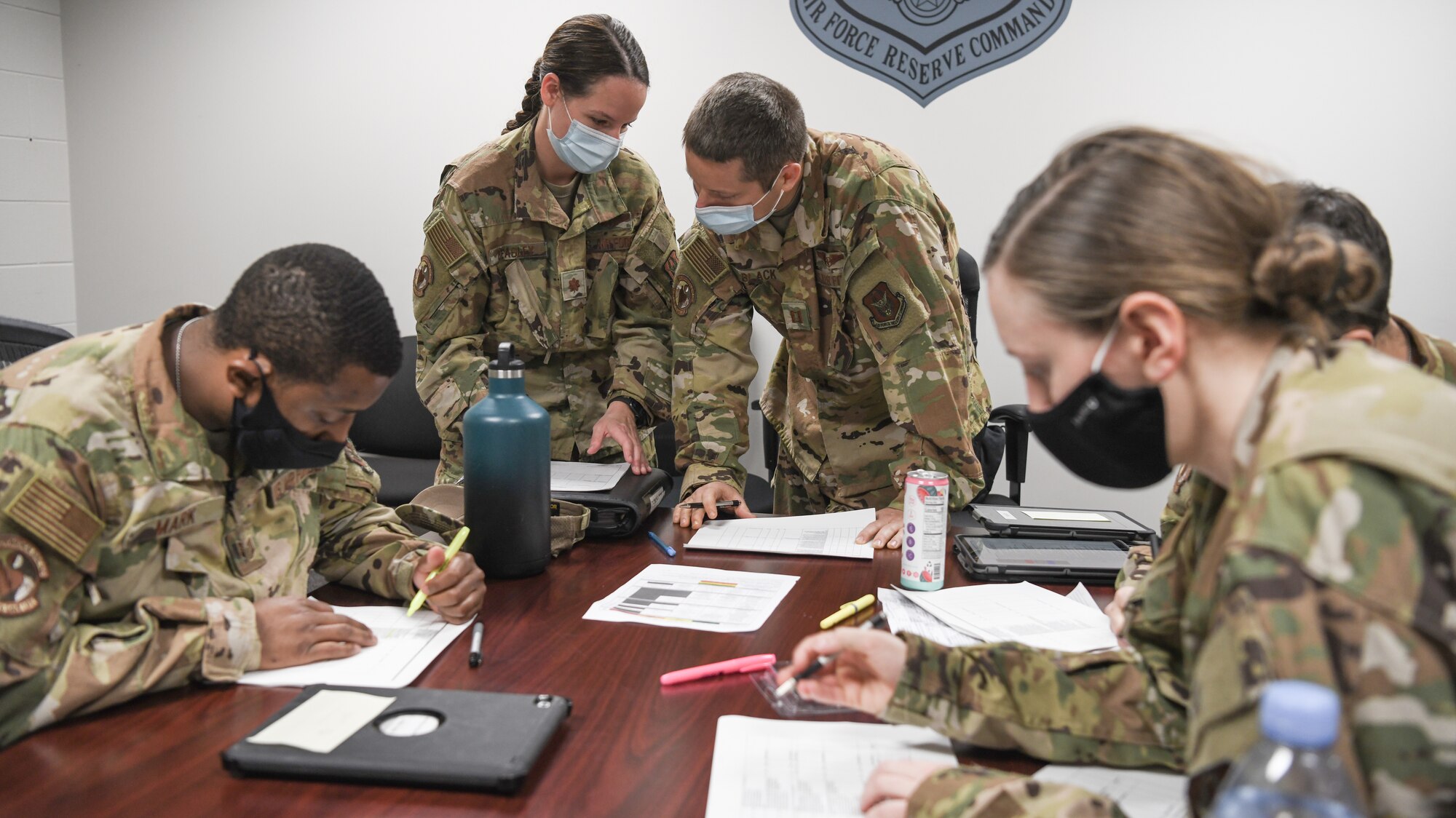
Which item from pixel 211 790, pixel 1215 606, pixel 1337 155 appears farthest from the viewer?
pixel 1337 155

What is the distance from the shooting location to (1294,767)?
1.55ft

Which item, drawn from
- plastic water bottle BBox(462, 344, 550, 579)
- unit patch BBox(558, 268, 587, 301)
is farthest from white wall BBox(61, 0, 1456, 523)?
plastic water bottle BBox(462, 344, 550, 579)

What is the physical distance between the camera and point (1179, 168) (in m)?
0.73

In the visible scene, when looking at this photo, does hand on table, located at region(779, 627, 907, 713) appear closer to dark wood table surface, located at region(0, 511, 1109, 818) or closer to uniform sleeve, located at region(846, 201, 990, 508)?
dark wood table surface, located at region(0, 511, 1109, 818)

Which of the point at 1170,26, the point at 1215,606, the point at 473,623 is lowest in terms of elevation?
the point at 473,623

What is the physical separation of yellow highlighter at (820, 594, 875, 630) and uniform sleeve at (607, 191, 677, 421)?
3.30 feet

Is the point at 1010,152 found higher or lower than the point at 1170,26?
lower

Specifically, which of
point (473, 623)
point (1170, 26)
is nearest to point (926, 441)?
point (473, 623)

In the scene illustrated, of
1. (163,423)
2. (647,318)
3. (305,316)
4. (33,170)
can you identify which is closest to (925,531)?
(305,316)

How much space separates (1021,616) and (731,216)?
94cm

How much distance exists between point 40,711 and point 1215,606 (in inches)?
41.8

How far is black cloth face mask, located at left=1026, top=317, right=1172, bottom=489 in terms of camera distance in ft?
2.59

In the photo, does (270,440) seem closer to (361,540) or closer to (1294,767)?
(361,540)

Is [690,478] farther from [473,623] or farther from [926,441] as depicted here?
[473,623]
